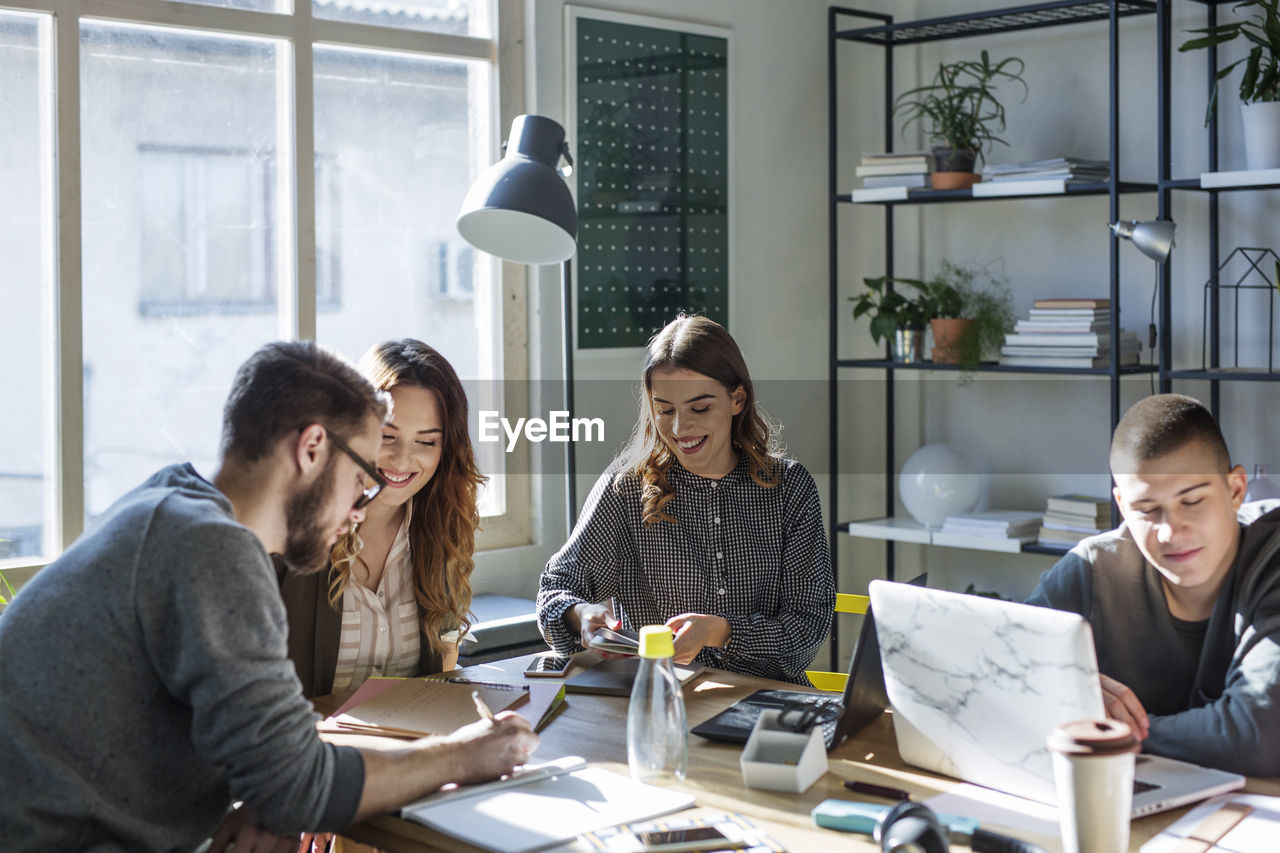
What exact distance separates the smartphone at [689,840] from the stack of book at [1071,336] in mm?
2484

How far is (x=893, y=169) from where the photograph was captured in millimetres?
3932

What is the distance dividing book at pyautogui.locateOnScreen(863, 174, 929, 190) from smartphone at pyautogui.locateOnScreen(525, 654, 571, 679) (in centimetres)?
214

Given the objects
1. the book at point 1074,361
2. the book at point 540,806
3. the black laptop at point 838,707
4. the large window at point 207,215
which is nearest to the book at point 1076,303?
the book at point 1074,361

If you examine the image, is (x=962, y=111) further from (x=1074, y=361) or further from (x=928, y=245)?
(x=1074, y=361)

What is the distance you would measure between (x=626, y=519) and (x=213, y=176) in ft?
4.36

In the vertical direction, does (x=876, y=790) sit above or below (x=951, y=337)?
below

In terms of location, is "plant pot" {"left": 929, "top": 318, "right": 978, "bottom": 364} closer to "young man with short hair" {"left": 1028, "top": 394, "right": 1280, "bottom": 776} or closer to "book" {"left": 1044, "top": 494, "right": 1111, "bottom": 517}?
"book" {"left": 1044, "top": 494, "right": 1111, "bottom": 517}

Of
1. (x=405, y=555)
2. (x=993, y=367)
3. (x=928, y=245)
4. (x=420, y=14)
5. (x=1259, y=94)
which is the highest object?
(x=420, y=14)

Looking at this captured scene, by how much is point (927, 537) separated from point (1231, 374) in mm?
997

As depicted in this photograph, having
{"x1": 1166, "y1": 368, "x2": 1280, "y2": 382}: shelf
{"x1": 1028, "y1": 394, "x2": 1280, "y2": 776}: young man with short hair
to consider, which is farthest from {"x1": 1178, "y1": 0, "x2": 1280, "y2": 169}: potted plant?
{"x1": 1028, "y1": 394, "x2": 1280, "y2": 776}: young man with short hair

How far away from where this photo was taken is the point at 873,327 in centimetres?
400

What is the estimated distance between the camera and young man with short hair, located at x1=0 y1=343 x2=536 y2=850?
1.39m

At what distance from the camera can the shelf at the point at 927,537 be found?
3723 millimetres

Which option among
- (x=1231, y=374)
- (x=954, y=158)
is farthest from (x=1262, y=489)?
(x=954, y=158)
